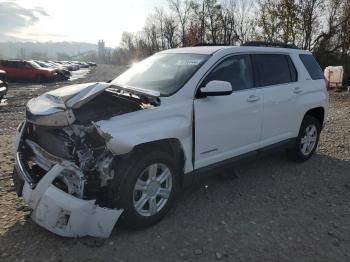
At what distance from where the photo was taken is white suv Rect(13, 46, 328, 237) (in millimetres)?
3467

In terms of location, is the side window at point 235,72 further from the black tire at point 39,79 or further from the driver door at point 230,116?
the black tire at point 39,79

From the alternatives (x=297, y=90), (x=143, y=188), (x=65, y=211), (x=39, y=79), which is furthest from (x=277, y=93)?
(x=39, y=79)

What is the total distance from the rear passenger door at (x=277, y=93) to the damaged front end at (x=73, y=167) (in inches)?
71.8

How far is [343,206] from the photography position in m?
4.59

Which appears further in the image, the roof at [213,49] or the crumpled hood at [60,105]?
the roof at [213,49]

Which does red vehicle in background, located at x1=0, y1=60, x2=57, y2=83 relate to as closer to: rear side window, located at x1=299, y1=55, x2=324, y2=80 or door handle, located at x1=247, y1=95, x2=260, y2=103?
rear side window, located at x1=299, y1=55, x2=324, y2=80

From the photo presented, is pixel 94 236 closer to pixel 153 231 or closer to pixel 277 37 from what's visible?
pixel 153 231

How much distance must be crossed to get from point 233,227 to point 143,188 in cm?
104

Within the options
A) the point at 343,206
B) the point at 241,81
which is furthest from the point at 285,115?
the point at 343,206

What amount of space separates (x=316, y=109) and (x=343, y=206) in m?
2.09

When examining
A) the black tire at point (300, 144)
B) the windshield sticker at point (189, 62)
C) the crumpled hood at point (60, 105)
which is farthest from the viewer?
the black tire at point (300, 144)

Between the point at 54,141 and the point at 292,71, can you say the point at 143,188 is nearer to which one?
the point at 54,141

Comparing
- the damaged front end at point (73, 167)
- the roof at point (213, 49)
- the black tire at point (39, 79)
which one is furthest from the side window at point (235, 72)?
the black tire at point (39, 79)

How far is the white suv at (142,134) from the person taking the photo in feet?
11.4
